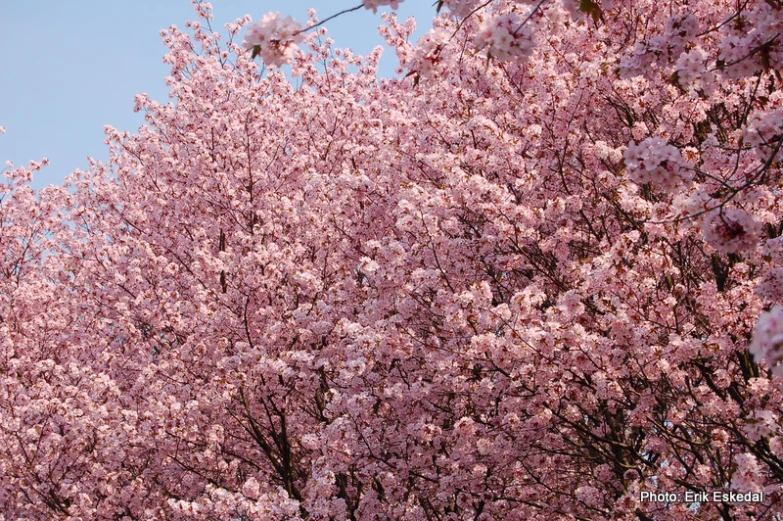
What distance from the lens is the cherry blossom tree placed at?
702 centimetres

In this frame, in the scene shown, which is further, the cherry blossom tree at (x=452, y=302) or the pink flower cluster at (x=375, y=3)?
the cherry blossom tree at (x=452, y=302)

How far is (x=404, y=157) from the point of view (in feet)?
34.1

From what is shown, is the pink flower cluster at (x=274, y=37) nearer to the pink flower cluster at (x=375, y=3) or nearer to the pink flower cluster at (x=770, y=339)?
the pink flower cluster at (x=375, y=3)

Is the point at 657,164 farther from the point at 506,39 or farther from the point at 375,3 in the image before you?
the point at 375,3

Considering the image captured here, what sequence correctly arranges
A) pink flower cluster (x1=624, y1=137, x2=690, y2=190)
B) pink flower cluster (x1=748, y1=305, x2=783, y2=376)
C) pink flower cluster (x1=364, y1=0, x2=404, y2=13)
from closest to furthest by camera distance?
pink flower cluster (x1=748, y1=305, x2=783, y2=376), pink flower cluster (x1=364, y1=0, x2=404, y2=13), pink flower cluster (x1=624, y1=137, x2=690, y2=190)

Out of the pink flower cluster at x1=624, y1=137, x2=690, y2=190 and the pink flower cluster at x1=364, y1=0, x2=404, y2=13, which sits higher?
the pink flower cluster at x1=364, y1=0, x2=404, y2=13

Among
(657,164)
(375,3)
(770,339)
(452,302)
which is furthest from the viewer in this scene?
(452,302)

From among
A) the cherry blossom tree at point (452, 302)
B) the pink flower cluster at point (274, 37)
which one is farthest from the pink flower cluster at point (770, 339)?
the pink flower cluster at point (274, 37)

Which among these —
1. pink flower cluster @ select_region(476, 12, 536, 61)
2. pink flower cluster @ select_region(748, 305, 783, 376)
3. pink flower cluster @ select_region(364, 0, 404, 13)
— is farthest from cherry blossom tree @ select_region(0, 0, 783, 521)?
pink flower cluster @ select_region(748, 305, 783, 376)

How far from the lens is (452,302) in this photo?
8.05 m

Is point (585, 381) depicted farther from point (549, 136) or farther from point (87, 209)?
point (87, 209)

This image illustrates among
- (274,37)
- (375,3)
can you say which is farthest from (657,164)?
(274,37)

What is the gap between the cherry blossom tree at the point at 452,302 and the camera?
7016mm

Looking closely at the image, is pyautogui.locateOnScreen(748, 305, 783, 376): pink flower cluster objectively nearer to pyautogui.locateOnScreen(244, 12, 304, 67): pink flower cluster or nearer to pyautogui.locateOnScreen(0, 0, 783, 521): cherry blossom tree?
pyautogui.locateOnScreen(0, 0, 783, 521): cherry blossom tree
